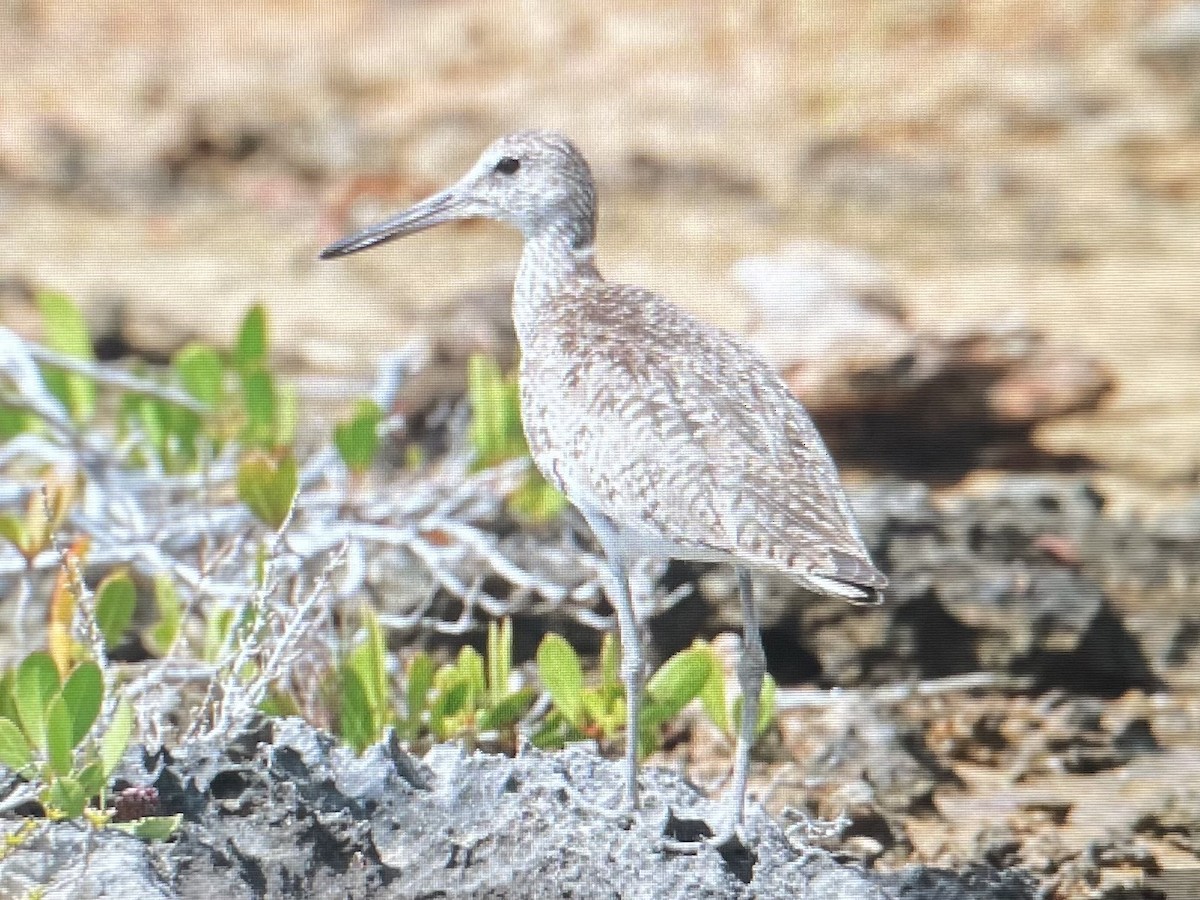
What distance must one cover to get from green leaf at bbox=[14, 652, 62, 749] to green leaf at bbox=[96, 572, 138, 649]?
701 millimetres

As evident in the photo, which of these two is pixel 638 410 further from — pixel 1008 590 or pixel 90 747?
pixel 1008 590

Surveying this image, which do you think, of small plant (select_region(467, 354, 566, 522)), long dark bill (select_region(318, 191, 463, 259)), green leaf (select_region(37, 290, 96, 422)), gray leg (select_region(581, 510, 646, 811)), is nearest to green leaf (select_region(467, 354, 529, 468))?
small plant (select_region(467, 354, 566, 522))

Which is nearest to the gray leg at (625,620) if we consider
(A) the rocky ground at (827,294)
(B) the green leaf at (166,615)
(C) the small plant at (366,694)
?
(A) the rocky ground at (827,294)

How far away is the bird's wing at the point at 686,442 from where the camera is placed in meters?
3.98

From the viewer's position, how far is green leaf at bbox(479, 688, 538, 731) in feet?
15.8

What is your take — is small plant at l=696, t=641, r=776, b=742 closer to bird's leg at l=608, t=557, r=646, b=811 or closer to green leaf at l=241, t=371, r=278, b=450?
bird's leg at l=608, t=557, r=646, b=811

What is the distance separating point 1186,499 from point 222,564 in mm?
3706

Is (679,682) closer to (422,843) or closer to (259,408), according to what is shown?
(422,843)

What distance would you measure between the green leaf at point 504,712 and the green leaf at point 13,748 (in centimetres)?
129

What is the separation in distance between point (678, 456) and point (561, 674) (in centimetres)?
76

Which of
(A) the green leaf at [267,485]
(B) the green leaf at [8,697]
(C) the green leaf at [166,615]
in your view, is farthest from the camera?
(C) the green leaf at [166,615]

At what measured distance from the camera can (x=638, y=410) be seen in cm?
425

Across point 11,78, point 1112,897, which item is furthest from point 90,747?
point 11,78

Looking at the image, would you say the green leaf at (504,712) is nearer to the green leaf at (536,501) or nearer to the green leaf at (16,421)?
the green leaf at (536,501)
